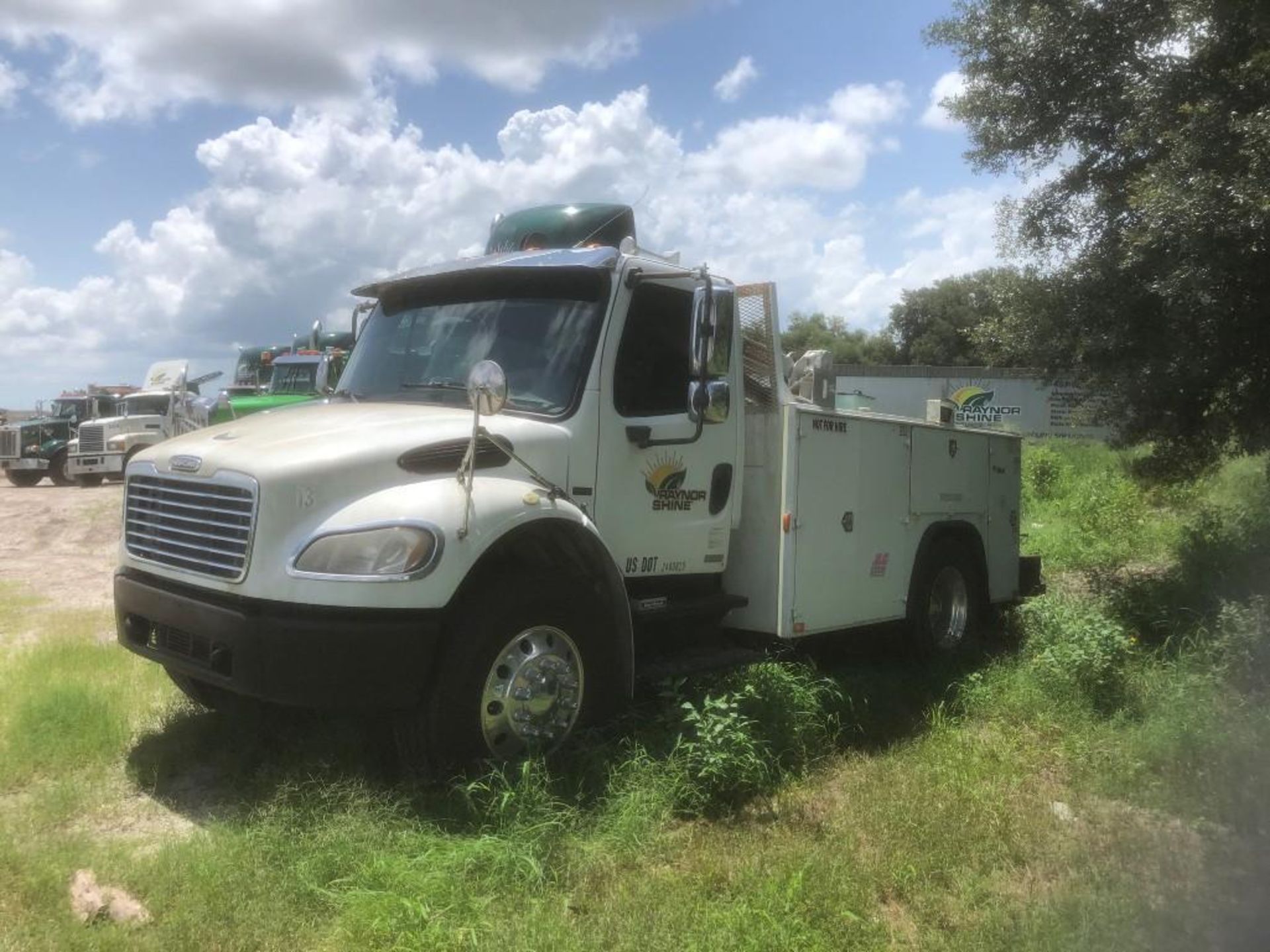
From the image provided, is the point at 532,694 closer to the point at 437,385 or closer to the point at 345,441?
the point at 345,441

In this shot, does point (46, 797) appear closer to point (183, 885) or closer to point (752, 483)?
point (183, 885)

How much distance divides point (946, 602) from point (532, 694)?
427 centimetres

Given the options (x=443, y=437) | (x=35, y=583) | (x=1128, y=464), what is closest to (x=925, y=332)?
(x=1128, y=464)

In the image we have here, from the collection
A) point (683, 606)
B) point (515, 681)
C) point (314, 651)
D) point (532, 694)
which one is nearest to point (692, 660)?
point (683, 606)

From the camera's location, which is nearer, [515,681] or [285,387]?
[515,681]

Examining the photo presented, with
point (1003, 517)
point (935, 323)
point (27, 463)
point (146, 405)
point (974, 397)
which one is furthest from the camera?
point (935, 323)

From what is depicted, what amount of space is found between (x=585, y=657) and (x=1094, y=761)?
109 inches

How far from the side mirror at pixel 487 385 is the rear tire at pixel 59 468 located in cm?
2379

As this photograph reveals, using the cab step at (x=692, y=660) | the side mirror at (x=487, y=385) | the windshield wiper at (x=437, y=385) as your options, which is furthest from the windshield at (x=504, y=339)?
the cab step at (x=692, y=660)

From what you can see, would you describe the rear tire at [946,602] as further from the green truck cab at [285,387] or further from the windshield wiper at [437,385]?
the green truck cab at [285,387]

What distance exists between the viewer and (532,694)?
180 inches

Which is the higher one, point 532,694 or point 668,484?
point 668,484

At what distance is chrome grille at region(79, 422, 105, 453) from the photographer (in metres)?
23.2

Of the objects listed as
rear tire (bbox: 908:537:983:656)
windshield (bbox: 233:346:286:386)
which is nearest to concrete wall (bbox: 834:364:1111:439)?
windshield (bbox: 233:346:286:386)
